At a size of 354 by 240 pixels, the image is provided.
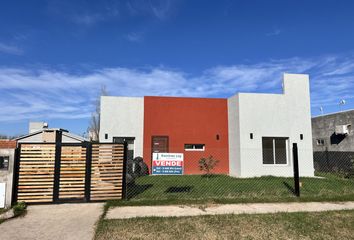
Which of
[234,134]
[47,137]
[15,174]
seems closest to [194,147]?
[234,134]

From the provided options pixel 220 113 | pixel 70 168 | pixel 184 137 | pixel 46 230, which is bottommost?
pixel 46 230

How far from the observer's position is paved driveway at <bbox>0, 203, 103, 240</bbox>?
542 centimetres

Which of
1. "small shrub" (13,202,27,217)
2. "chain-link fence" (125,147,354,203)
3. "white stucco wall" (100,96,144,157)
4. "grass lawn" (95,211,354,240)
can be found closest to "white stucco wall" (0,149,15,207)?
"small shrub" (13,202,27,217)

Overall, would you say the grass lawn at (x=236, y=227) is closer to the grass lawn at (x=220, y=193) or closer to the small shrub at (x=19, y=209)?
the grass lawn at (x=220, y=193)

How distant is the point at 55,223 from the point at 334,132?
17094 mm

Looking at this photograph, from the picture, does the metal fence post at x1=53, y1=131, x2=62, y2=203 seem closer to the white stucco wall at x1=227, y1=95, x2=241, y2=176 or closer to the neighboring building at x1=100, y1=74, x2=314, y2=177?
the neighboring building at x1=100, y1=74, x2=314, y2=177

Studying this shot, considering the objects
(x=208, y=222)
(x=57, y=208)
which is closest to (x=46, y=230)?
(x=57, y=208)

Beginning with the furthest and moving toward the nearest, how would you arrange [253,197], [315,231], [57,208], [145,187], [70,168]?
1. [145,187]
2. [253,197]
3. [70,168]
4. [57,208]
5. [315,231]

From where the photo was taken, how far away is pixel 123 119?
1588cm

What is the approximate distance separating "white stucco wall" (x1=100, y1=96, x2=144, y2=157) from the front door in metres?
0.74

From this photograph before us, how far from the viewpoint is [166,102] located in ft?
54.0

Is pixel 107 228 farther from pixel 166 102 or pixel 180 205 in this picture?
pixel 166 102

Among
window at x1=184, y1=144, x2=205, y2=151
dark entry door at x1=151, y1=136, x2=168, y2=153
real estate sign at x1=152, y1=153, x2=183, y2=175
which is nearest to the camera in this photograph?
real estate sign at x1=152, y1=153, x2=183, y2=175

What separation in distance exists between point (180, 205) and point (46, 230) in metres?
3.49
